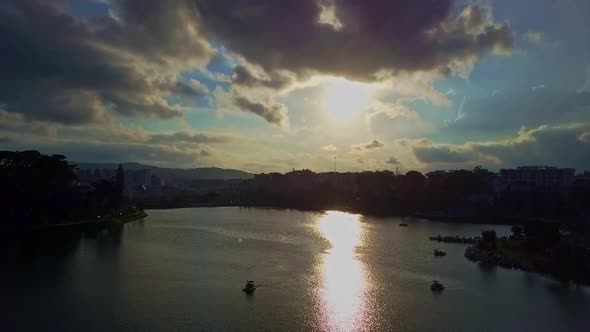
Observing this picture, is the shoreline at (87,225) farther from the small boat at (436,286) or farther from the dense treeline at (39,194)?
the small boat at (436,286)

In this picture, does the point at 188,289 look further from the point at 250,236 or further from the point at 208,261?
the point at 250,236

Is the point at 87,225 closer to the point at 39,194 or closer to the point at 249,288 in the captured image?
the point at 39,194

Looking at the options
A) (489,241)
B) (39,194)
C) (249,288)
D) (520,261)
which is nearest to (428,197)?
(489,241)

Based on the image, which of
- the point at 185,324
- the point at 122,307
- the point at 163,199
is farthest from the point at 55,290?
the point at 163,199

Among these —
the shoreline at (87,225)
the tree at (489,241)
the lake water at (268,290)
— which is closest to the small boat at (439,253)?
the lake water at (268,290)

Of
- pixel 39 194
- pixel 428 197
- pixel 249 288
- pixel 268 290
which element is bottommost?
pixel 268 290
